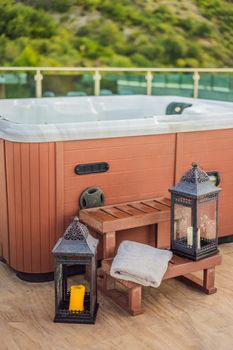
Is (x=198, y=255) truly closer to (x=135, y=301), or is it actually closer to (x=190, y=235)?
(x=190, y=235)

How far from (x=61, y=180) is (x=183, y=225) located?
541mm

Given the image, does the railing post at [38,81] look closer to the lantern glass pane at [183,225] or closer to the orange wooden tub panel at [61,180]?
the orange wooden tub panel at [61,180]

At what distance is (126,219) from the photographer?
221cm

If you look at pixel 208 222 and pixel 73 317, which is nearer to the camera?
pixel 73 317

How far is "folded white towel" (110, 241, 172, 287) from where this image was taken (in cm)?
194

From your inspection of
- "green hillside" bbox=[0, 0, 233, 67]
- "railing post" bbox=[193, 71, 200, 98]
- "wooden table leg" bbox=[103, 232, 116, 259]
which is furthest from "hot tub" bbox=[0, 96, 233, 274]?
"green hillside" bbox=[0, 0, 233, 67]

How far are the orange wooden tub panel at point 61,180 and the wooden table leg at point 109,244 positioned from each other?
8.7 inches

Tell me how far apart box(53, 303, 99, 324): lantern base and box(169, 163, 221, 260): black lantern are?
18.3 inches

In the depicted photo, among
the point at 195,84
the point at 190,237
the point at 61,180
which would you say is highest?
the point at 195,84

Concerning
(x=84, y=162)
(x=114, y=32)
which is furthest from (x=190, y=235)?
(x=114, y=32)

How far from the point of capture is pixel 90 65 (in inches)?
367

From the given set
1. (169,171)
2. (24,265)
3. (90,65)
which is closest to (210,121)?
(169,171)

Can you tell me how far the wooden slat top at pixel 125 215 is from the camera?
2.17m

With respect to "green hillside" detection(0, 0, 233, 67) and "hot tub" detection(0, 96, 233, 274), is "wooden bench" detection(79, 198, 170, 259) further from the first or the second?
"green hillside" detection(0, 0, 233, 67)
